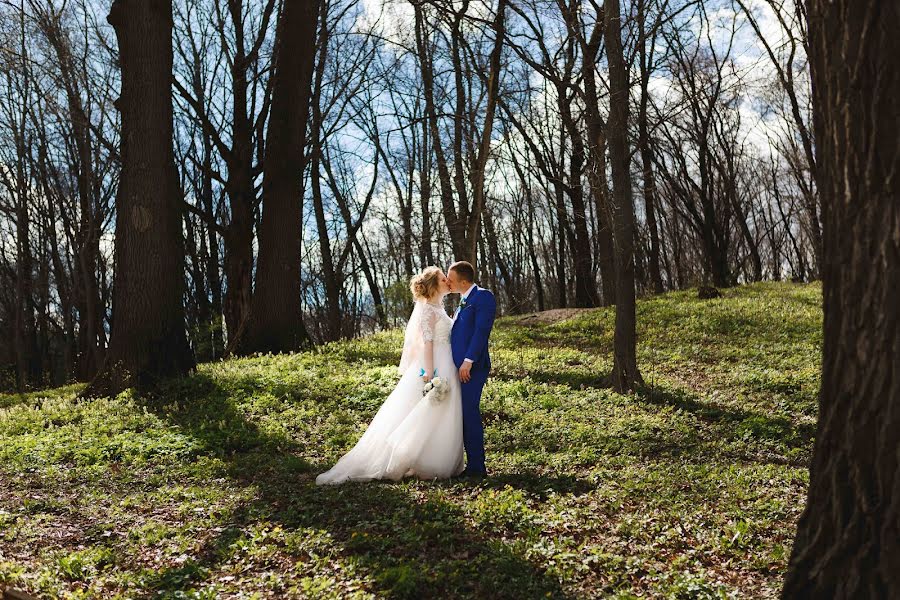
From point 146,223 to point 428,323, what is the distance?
300 inches

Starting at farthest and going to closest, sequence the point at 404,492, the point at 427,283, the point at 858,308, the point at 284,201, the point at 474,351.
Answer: the point at 284,201 → the point at 427,283 → the point at 474,351 → the point at 404,492 → the point at 858,308

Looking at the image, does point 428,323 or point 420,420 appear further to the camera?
point 428,323

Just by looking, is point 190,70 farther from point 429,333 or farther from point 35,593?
point 35,593

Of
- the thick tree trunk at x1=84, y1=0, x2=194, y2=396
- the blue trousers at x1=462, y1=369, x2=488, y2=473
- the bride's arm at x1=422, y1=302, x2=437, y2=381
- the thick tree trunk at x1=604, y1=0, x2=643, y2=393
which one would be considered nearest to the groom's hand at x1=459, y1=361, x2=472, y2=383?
the blue trousers at x1=462, y1=369, x2=488, y2=473

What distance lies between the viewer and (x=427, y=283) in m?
7.89

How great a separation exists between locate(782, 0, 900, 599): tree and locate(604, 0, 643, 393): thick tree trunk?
335 inches

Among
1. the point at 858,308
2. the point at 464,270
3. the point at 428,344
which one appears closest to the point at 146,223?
the point at 428,344

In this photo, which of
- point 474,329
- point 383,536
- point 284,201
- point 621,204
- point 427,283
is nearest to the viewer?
point 383,536

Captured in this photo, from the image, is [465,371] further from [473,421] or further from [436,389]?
[473,421]

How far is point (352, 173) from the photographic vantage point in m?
41.8

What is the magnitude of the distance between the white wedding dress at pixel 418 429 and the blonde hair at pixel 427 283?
133 mm

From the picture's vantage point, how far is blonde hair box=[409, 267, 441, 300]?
7898 millimetres

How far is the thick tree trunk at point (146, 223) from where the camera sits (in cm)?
1301

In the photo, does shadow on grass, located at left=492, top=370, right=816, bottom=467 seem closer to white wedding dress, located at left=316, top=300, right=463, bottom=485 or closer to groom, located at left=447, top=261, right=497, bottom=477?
groom, located at left=447, top=261, right=497, bottom=477
